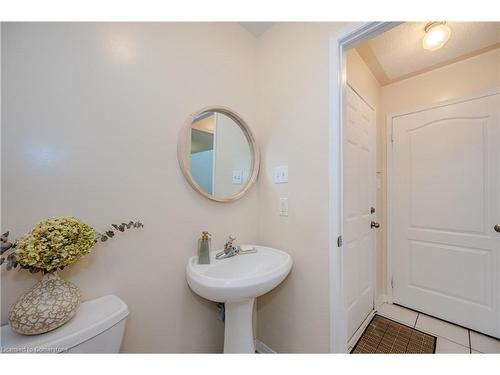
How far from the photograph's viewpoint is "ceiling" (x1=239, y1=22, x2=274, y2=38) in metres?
1.46

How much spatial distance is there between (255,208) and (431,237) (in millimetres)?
1737

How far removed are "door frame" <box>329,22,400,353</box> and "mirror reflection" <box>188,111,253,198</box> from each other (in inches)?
23.7

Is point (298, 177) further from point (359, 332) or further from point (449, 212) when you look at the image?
point (449, 212)

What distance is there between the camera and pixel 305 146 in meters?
1.24

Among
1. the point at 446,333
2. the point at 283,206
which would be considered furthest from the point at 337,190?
the point at 446,333

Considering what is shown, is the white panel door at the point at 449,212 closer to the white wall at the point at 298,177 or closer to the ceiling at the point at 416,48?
the ceiling at the point at 416,48

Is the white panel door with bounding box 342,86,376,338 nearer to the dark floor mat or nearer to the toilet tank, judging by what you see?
the dark floor mat

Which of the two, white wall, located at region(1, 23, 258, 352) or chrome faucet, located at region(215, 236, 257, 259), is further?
chrome faucet, located at region(215, 236, 257, 259)

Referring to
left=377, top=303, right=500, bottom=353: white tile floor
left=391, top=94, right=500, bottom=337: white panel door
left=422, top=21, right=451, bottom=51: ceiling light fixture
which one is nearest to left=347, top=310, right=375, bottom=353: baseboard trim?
left=377, top=303, right=500, bottom=353: white tile floor

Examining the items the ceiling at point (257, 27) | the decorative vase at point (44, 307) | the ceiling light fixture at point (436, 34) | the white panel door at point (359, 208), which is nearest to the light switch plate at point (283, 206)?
the white panel door at point (359, 208)
